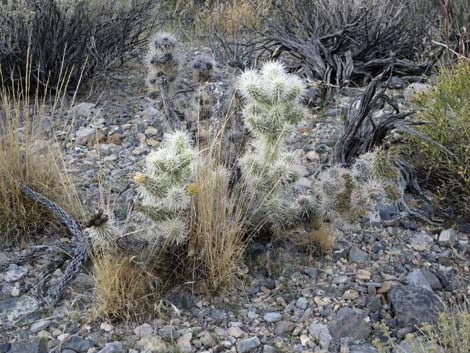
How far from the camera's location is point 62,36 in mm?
5809

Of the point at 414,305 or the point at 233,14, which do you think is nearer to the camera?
the point at 414,305

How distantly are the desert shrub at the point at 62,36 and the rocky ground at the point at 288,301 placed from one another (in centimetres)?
177

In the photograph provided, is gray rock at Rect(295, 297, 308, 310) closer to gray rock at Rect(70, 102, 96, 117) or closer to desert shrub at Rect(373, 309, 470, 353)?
desert shrub at Rect(373, 309, 470, 353)

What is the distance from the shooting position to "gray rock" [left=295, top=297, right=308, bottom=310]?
3.41 m

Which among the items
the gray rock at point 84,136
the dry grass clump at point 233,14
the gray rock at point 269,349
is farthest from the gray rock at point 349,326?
the dry grass clump at point 233,14

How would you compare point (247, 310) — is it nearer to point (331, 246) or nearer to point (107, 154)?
point (331, 246)

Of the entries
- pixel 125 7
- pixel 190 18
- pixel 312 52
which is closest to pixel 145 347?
pixel 312 52

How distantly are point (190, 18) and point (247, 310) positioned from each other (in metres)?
5.69

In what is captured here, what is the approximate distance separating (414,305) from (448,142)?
1292 millimetres

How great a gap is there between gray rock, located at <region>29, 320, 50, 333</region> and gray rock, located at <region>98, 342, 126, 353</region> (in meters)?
0.36

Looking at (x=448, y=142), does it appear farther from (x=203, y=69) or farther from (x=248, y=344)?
(x=248, y=344)

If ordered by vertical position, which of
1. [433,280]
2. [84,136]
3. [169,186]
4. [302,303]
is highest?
[169,186]

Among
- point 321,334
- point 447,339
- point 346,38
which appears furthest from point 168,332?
point 346,38

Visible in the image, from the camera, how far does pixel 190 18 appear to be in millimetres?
8352
